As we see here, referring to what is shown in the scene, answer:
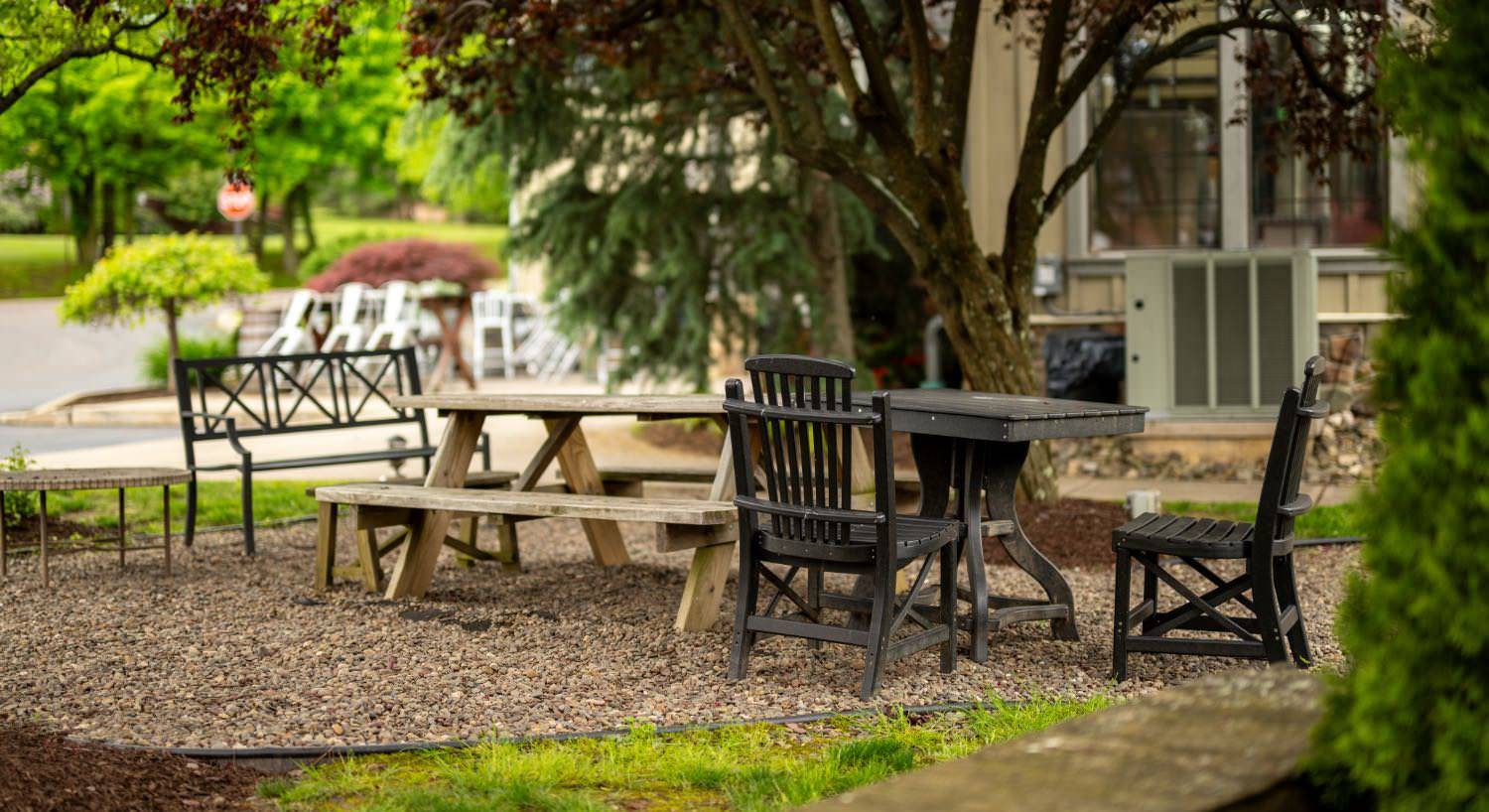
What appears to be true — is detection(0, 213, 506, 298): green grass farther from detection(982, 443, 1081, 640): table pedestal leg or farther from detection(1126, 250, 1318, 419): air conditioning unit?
detection(982, 443, 1081, 640): table pedestal leg

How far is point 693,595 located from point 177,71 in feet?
12.0

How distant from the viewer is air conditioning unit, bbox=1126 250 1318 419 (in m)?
10.9

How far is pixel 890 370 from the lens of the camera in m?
14.6

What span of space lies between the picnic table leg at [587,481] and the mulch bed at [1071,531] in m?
1.79

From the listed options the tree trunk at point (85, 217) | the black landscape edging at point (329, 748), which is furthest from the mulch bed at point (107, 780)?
the tree trunk at point (85, 217)

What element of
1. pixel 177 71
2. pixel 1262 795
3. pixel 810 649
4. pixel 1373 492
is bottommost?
pixel 810 649

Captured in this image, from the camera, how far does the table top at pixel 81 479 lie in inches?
271

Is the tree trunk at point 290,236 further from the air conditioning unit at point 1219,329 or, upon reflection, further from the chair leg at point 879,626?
the chair leg at point 879,626

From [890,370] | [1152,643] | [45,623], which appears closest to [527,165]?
[890,370]

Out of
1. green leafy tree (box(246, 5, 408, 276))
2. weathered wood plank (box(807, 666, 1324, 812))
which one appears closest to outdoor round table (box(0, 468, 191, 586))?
weathered wood plank (box(807, 666, 1324, 812))

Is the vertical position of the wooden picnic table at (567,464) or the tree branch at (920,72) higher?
the tree branch at (920,72)

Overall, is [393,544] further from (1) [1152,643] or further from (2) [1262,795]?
(2) [1262,795]

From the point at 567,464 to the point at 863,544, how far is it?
8.76 ft

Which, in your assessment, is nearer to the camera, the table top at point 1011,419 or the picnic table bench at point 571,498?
the table top at point 1011,419
